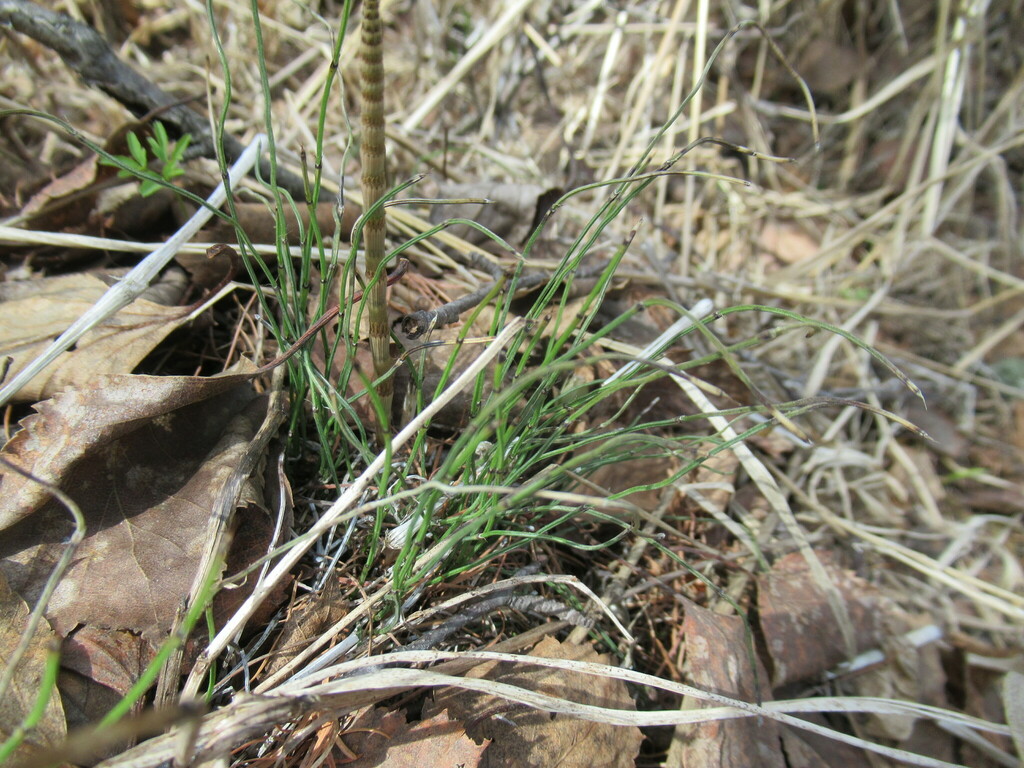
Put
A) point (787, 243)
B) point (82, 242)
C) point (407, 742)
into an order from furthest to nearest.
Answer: point (787, 243), point (82, 242), point (407, 742)

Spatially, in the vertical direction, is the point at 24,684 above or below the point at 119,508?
below

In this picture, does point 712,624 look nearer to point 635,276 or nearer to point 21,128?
point 635,276

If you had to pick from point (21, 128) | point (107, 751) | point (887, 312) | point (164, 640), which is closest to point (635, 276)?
point (887, 312)

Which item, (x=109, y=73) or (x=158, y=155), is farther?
(x=109, y=73)

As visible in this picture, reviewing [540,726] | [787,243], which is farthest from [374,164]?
[787,243]

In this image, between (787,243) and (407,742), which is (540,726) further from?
(787,243)

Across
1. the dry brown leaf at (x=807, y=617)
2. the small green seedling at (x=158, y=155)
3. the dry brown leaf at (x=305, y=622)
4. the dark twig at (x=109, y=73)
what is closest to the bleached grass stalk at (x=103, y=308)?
the small green seedling at (x=158, y=155)

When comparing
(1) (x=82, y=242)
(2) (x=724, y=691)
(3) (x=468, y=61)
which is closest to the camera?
(2) (x=724, y=691)

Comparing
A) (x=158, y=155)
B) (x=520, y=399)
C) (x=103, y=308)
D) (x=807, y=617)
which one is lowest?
(x=807, y=617)

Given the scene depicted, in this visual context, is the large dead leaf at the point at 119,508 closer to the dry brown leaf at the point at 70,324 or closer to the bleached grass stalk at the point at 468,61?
the dry brown leaf at the point at 70,324
